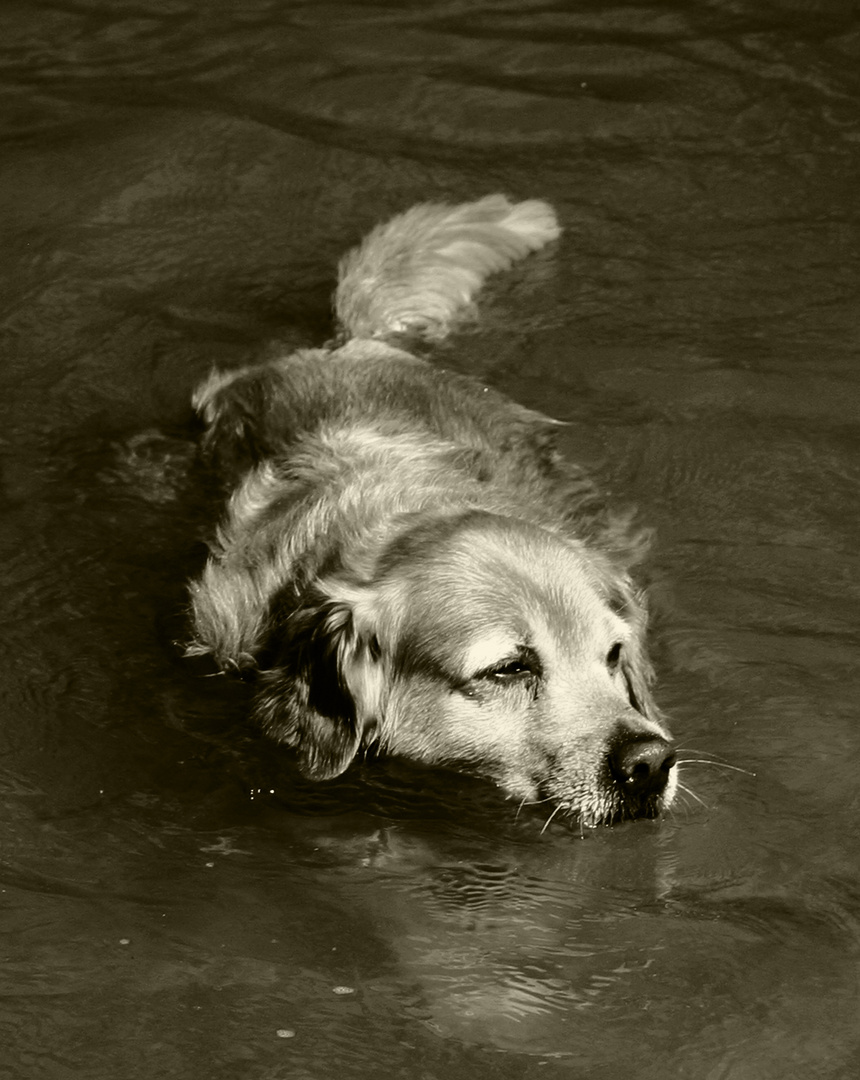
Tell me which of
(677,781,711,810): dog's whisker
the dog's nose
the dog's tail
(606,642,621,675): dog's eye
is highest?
the dog's tail

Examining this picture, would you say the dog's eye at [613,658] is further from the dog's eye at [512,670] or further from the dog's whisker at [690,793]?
the dog's whisker at [690,793]

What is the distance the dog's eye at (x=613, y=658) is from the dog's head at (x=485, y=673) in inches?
0.4

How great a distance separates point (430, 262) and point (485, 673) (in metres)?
2.81

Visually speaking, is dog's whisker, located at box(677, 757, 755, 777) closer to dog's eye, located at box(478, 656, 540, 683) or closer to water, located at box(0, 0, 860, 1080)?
water, located at box(0, 0, 860, 1080)

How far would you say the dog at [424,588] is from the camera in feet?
16.0

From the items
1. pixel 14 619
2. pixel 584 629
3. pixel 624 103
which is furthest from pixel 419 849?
pixel 624 103

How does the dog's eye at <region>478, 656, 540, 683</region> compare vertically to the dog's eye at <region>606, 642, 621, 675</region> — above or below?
above

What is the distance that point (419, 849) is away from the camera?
482cm

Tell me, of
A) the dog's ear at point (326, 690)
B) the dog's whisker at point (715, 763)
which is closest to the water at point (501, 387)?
the dog's whisker at point (715, 763)

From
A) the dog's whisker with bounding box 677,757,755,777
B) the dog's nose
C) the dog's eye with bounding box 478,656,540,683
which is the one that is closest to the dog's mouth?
the dog's nose

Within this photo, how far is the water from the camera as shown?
13.1 ft

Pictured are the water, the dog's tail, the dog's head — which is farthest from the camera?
the dog's tail

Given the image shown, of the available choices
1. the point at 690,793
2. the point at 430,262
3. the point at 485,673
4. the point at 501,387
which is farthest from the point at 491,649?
the point at 430,262

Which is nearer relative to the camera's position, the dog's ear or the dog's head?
the dog's head
